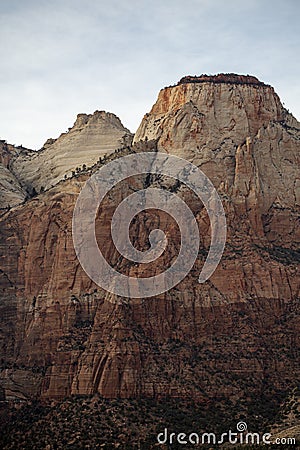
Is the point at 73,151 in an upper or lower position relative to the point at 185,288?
upper

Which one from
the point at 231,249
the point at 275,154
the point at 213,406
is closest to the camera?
the point at 213,406

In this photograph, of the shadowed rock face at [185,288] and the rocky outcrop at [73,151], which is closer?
the shadowed rock face at [185,288]

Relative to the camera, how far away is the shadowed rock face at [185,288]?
104m

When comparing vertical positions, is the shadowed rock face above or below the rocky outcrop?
below

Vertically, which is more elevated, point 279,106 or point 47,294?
point 279,106

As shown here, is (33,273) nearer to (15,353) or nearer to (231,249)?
(15,353)

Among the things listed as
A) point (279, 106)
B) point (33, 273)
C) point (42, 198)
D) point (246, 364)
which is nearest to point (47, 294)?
point (33, 273)

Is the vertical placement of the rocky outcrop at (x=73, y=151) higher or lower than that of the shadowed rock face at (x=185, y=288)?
higher

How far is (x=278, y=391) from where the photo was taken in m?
103

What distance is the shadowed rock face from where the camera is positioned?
10369 centimetres

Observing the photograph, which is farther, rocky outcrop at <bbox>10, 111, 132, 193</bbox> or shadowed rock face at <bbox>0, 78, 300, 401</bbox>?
rocky outcrop at <bbox>10, 111, 132, 193</bbox>

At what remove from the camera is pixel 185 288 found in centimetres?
10831

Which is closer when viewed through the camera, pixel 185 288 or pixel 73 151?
pixel 185 288

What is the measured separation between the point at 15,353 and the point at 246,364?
22720 mm
